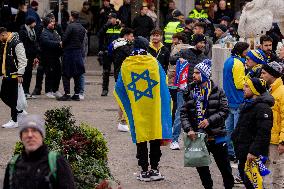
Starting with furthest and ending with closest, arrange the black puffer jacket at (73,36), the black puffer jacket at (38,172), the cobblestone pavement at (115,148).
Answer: the black puffer jacket at (73,36), the cobblestone pavement at (115,148), the black puffer jacket at (38,172)

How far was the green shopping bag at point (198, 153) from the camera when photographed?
35.1 ft

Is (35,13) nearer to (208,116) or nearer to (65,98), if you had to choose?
(65,98)

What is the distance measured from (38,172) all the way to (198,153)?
13.6ft

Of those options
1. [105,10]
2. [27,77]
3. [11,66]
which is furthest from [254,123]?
[105,10]

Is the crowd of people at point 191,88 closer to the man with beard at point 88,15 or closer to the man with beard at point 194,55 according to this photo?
the man with beard at point 194,55

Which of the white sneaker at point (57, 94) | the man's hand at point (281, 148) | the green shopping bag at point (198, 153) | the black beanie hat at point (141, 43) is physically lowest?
the white sneaker at point (57, 94)

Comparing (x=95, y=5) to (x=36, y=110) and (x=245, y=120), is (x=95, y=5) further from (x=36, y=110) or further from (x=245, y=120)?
(x=245, y=120)

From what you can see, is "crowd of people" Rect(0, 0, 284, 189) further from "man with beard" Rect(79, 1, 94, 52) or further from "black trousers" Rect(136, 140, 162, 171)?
"man with beard" Rect(79, 1, 94, 52)

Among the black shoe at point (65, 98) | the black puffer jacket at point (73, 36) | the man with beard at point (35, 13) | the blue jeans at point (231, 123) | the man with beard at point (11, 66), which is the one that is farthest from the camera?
the man with beard at point (35, 13)

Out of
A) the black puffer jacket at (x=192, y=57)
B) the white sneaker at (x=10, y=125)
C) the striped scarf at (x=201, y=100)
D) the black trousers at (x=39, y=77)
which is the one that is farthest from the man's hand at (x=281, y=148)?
the black trousers at (x=39, y=77)

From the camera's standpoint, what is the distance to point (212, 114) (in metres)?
10.9

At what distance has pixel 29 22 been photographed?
1958 cm

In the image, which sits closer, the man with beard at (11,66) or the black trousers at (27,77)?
the man with beard at (11,66)

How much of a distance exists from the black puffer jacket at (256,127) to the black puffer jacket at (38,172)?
3589mm
